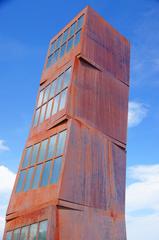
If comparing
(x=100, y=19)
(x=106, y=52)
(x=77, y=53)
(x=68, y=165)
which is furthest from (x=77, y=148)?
(x=100, y=19)

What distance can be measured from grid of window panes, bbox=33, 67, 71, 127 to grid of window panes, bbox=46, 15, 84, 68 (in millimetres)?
2151

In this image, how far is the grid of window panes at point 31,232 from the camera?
44.8 feet

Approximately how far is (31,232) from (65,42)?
38.1 feet

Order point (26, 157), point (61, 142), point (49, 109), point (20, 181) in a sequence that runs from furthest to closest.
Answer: point (49, 109) < point (26, 157) < point (20, 181) < point (61, 142)

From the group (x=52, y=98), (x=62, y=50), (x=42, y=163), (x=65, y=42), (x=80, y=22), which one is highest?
(x=80, y=22)

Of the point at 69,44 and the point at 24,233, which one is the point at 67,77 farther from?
the point at 24,233

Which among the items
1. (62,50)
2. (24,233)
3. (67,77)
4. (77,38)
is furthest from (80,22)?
(24,233)

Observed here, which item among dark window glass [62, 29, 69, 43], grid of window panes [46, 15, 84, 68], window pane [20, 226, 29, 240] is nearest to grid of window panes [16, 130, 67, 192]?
window pane [20, 226, 29, 240]

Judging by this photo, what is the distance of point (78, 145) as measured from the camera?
A: 15.6 meters

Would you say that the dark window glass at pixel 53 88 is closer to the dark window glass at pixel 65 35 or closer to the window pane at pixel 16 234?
the dark window glass at pixel 65 35

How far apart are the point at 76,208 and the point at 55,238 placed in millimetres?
1595

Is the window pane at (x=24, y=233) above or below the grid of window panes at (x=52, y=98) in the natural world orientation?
below

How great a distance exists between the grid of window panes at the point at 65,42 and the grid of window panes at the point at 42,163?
6.10 meters

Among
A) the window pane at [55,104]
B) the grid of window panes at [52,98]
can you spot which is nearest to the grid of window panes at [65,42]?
the grid of window panes at [52,98]
